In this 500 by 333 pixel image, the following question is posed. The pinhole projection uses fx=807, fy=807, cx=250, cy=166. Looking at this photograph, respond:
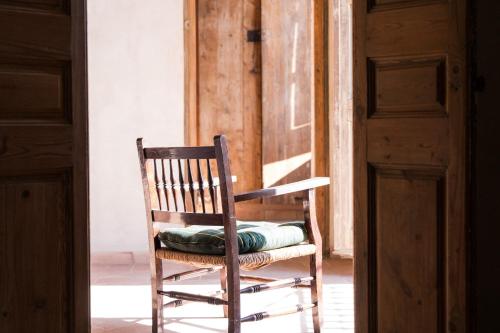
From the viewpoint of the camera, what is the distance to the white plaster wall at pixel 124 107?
539 centimetres

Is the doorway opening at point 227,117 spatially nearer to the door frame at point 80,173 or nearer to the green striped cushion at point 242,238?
the green striped cushion at point 242,238

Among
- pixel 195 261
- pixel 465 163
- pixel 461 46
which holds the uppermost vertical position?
pixel 461 46

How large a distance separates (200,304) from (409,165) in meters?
1.96

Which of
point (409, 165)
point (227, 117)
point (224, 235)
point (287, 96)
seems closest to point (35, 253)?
point (224, 235)

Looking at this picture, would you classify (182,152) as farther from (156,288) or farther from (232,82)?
(232,82)

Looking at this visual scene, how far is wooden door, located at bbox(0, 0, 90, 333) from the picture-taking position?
2457mm

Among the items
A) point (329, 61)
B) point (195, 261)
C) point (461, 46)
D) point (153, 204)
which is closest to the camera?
point (461, 46)

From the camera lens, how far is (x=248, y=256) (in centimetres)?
321

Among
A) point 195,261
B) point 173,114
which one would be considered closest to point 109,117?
point 173,114

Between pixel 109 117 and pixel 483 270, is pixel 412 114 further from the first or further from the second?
pixel 109 117

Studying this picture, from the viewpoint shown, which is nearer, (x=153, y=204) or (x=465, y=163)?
(x=465, y=163)

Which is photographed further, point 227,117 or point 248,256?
point 227,117

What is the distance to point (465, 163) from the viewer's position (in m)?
2.51

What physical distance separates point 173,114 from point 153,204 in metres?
1.96
